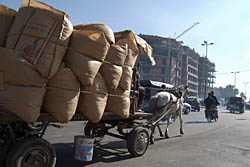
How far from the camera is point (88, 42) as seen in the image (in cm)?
379

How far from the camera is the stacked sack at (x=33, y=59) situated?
122 inches

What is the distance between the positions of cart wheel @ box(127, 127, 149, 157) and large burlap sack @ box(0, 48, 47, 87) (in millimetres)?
2855

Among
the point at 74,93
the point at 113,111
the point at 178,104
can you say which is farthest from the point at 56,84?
the point at 178,104

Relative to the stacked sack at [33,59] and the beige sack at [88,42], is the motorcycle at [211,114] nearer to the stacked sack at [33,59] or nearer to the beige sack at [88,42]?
the beige sack at [88,42]

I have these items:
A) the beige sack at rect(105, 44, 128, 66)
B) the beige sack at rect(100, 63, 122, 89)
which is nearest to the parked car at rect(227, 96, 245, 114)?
the beige sack at rect(105, 44, 128, 66)

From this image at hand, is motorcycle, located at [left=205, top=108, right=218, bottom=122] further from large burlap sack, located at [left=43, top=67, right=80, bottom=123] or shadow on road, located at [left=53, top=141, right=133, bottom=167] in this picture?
large burlap sack, located at [left=43, top=67, right=80, bottom=123]

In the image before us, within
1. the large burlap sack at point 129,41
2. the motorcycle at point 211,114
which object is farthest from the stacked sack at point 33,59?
the motorcycle at point 211,114

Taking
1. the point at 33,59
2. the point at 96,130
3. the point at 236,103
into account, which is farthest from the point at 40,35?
the point at 236,103

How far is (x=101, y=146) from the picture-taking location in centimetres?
632

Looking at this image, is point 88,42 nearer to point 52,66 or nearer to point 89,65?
point 89,65

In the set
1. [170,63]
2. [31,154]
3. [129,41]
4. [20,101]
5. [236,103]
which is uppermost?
[170,63]

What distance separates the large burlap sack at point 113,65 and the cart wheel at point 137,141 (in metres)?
1.54

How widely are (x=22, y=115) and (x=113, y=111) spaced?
1915 millimetres

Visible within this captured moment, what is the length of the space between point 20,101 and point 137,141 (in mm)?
3097
